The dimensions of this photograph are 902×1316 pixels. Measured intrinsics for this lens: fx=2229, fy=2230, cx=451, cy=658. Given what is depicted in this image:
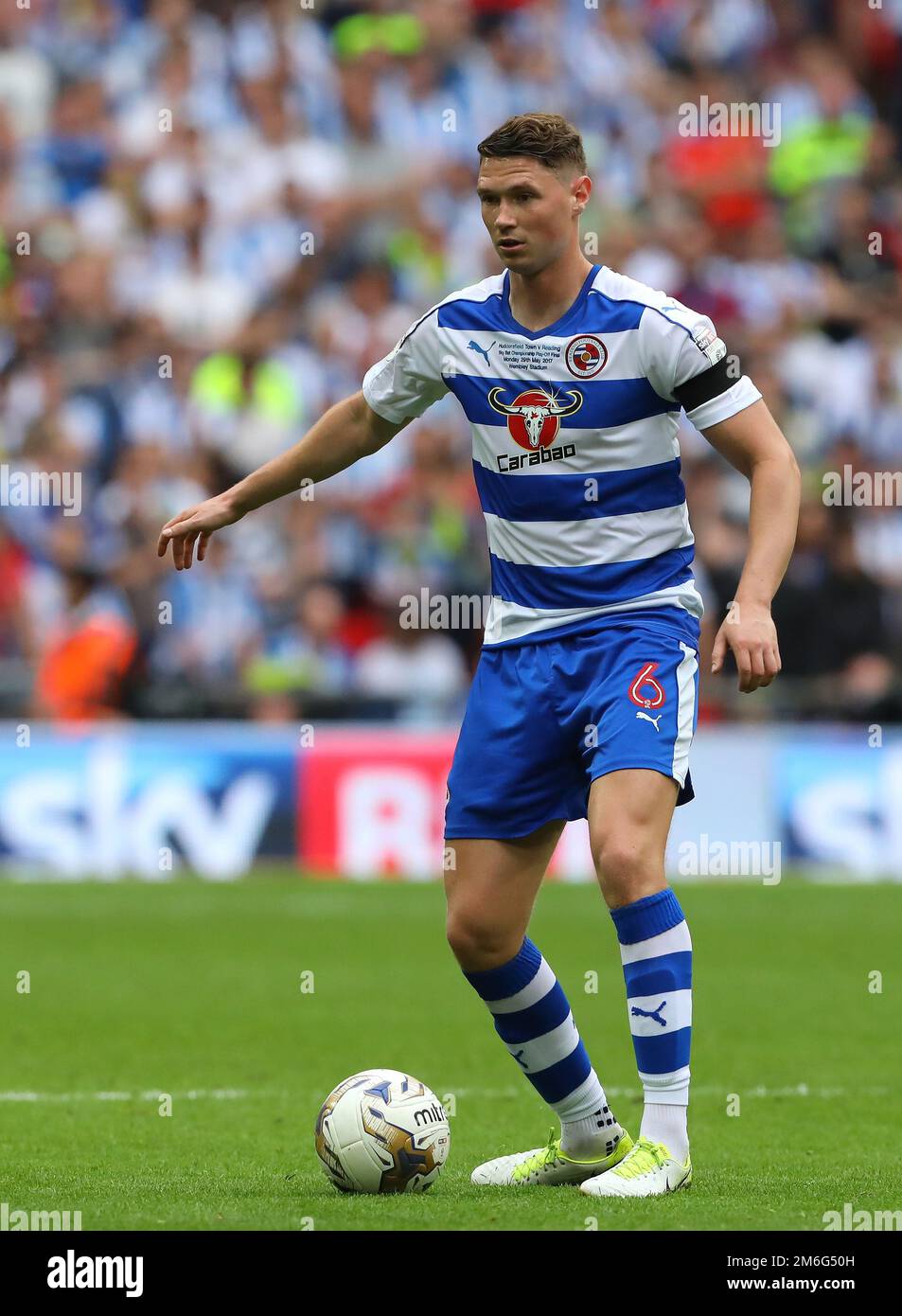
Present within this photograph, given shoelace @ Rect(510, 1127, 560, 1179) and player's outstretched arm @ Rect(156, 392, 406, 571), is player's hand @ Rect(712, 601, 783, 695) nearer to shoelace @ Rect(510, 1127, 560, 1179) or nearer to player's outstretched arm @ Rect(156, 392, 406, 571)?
player's outstretched arm @ Rect(156, 392, 406, 571)

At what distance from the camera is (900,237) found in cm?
1864

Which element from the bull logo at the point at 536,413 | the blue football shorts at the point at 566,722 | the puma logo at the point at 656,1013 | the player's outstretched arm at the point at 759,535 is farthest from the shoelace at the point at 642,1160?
the bull logo at the point at 536,413

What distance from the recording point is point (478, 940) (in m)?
5.85

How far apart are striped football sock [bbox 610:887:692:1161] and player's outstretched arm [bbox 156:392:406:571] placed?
1.54 meters

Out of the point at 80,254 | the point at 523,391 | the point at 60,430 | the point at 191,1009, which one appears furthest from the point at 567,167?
the point at 80,254

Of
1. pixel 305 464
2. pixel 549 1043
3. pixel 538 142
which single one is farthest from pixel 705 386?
pixel 549 1043

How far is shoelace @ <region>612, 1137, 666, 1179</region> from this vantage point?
546 cm

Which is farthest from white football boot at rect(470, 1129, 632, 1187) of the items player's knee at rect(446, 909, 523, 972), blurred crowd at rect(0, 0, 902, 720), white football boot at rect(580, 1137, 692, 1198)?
blurred crowd at rect(0, 0, 902, 720)

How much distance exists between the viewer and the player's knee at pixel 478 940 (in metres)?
5.83

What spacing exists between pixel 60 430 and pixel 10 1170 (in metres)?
11.1

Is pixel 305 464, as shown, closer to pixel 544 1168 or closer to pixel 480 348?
pixel 480 348

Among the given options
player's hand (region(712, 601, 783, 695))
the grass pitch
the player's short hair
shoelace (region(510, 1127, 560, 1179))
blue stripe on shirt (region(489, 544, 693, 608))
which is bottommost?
the grass pitch

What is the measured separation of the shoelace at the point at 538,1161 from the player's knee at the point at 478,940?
1.85 feet
